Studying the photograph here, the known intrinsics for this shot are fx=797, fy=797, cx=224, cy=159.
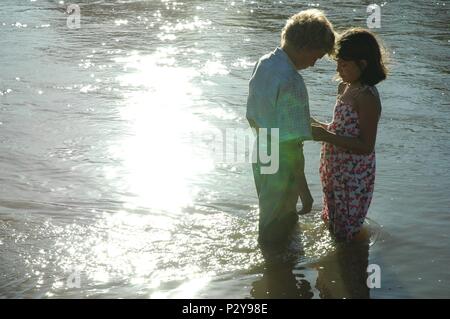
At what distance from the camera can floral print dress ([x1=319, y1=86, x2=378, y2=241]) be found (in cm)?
514

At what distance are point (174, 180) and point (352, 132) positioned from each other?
215 cm

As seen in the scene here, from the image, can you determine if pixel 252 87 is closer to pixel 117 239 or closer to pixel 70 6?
pixel 117 239

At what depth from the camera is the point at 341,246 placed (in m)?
5.49

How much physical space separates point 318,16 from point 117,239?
2.08 m

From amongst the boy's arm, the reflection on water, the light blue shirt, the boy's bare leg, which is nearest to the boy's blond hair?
the light blue shirt

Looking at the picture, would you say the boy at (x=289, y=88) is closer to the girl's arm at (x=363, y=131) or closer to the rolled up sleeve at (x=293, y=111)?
the rolled up sleeve at (x=293, y=111)

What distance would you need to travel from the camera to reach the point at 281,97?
4797mm

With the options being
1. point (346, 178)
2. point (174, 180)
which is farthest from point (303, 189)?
point (174, 180)

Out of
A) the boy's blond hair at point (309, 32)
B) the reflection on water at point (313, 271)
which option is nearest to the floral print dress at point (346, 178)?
the reflection on water at point (313, 271)

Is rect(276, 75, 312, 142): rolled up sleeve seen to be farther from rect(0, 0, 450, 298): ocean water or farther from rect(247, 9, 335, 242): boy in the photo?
rect(0, 0, 450, 298): ocean water

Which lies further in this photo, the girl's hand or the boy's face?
the girl's hand

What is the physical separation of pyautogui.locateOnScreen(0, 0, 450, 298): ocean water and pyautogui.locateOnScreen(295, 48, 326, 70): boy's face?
1307 mm

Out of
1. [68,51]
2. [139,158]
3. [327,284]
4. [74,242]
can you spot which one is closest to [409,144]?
[139,158]

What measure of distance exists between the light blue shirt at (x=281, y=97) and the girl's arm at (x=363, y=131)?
0.22m
